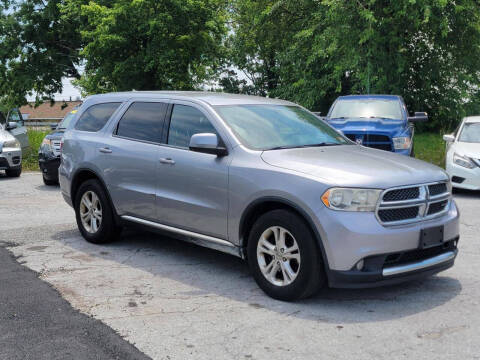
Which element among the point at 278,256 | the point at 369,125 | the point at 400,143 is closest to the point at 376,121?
the point at 369,125

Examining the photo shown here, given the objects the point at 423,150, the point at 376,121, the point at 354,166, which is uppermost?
the point at 376,121

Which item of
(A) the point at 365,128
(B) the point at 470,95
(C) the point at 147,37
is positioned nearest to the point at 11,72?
(C) the point at 147,37

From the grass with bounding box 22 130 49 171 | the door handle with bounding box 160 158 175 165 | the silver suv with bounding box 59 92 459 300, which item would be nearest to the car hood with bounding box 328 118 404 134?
the silver suv with bounding box 59 92 459 300

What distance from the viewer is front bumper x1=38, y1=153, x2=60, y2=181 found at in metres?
13.2

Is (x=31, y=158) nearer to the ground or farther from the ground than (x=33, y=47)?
nearer to the ground

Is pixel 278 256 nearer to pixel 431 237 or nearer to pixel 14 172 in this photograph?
pixel 431 237

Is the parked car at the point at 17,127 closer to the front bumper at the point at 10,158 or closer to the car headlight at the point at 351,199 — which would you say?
the front bumper at the point at 10,158

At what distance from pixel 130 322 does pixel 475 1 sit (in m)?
21.2

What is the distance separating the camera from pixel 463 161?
1154cm

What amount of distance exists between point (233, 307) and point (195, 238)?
3.68 ft

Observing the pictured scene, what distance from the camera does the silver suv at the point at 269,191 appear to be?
188 inches

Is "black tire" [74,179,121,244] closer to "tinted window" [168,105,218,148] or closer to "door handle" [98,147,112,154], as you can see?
"door handle" [98,147,112,154]

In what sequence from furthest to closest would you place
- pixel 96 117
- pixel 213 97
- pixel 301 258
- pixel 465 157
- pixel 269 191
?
pixel 465 157 < pixel 96 117 < pixel 213 97 < pixel 269 191 < pixel 301 258

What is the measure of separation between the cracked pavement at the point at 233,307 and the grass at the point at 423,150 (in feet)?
32.7
